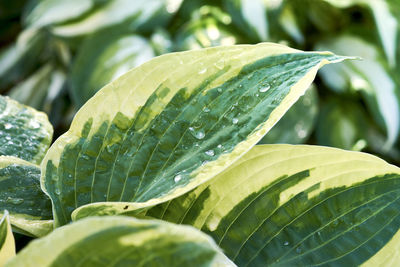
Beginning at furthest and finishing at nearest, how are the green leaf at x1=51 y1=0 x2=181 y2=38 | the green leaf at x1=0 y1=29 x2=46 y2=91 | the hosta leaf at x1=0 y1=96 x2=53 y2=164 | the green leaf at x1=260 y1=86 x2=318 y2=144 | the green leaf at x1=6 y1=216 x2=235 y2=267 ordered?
the green leaf at x1=0 y1=29 x2=46 y2=91
the green leaf at x1=51 y1=0 x2=181 y2=38
the green leaf at x1=260 y1=86 x2=318 y2=144
the hosta leaf at x1=0 y1=96 x2=53 y2=164
the green leaf at x1=6 y1=216 x2=235 y2=267

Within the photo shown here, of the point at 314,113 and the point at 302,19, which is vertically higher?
the point at 302,19

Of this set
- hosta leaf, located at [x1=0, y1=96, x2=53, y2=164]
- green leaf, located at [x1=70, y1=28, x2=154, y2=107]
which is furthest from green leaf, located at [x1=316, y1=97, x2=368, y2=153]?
hosta leaf, located at [x1=0, y1=96, x2=53, y2=164]

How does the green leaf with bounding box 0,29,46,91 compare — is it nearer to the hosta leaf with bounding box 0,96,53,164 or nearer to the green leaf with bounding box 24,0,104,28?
the green leaf with bounding box 24,0,104,28

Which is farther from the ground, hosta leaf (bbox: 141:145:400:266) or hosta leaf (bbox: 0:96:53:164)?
hosta leaf (bbox: 0:96:53:164)

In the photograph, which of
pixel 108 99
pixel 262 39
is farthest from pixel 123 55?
pixel 108 99

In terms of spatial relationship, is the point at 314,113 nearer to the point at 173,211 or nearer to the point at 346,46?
the point at 346,46

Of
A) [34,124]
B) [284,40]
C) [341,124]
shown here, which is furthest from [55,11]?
[34,124]

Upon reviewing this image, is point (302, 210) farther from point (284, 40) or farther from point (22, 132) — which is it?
point (284, 40)
